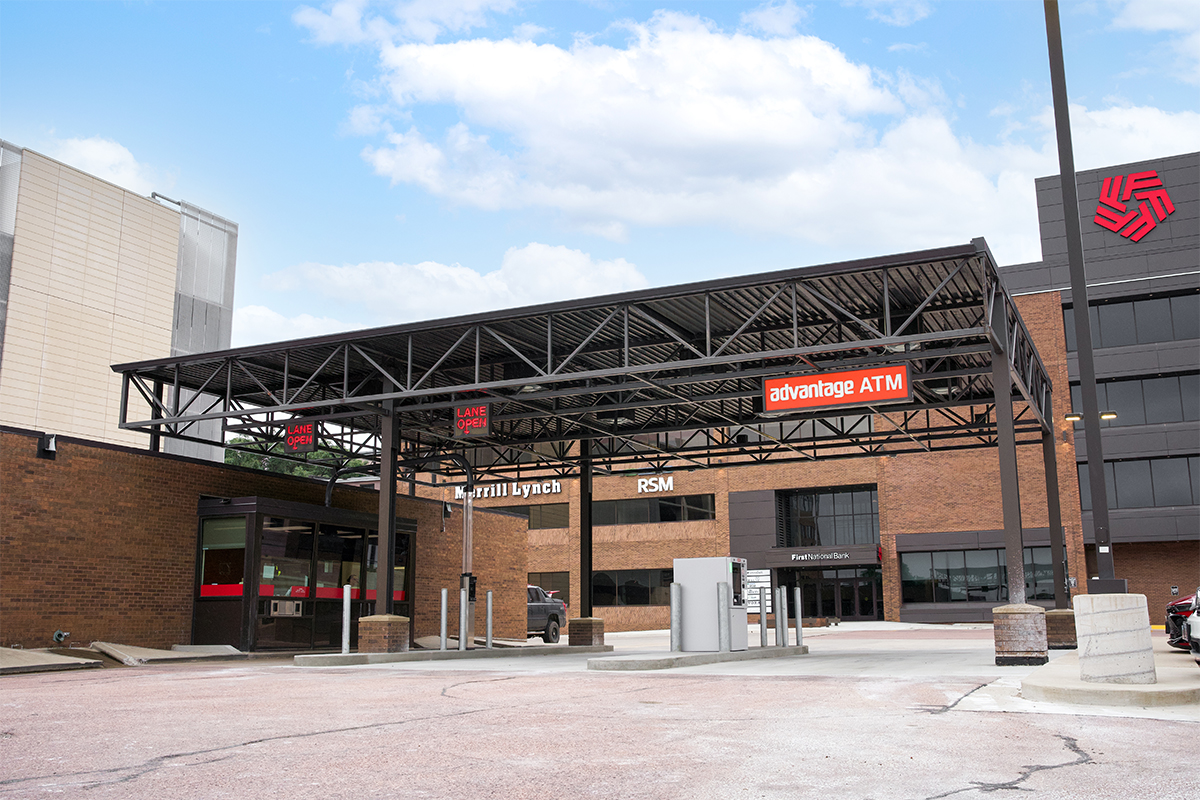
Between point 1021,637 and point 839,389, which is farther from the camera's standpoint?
point 839,389

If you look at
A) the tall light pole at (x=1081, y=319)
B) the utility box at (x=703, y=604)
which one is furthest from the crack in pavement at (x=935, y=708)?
the utility box at (x=703, y=604)

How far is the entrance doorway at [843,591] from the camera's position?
52.6m

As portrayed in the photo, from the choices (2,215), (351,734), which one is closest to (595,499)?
(2,215)

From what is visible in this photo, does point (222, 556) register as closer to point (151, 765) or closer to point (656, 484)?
point (151, 765)

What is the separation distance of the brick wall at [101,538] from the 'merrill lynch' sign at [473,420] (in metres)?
5.88

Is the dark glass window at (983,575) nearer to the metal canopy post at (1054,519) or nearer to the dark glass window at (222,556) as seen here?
the metal canopy post at (1054,519)

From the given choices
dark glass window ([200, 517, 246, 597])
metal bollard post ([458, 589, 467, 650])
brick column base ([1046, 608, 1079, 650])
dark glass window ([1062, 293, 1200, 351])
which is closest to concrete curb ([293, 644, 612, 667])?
metal bollard post ([458, 589, 467, 650])

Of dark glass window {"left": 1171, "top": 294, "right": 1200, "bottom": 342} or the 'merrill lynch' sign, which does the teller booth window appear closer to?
the 'merrill lynch' sign

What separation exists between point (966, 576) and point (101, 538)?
41676mm


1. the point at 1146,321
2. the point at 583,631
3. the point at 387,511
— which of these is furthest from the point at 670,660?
the point at 1146,321

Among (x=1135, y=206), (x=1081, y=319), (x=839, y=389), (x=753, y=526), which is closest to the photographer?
(x=1081, y=319)

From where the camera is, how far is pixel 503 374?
23.8m

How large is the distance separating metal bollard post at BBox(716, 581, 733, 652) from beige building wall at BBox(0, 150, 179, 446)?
33.3 meters

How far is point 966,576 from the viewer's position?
49844mm
